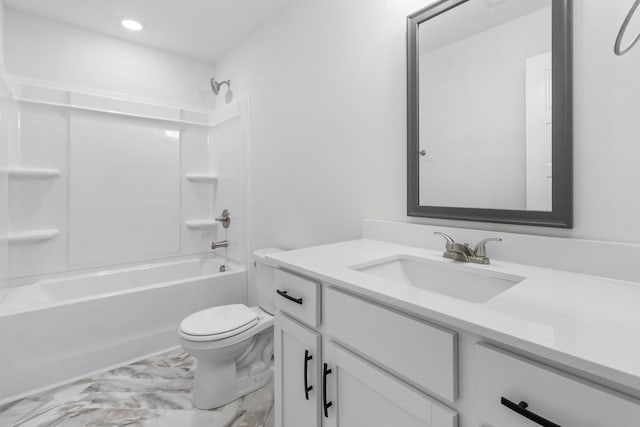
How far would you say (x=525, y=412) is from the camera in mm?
517

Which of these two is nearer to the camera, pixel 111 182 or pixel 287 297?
pixel 287 297

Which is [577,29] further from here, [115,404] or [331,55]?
[115,404]

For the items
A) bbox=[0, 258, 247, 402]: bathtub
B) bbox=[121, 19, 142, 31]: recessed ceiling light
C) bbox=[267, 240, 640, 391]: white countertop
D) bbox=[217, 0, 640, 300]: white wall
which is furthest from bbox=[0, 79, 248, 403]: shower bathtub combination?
bbox=[267, 240, 640, 391]: white countertop

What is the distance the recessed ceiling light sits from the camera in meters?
2.39

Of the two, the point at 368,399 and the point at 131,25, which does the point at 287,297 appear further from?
the point at 131,25

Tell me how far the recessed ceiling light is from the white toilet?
6.85 ft

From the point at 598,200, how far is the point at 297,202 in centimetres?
154

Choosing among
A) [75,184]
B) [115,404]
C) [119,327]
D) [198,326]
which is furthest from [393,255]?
[75,184]

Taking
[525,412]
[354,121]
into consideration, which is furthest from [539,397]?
[354,121]

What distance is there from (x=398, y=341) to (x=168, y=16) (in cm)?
274

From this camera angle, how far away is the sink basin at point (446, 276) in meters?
A: 1.00

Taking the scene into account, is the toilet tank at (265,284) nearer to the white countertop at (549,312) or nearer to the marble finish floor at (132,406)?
the marble finish floor at (132,406)

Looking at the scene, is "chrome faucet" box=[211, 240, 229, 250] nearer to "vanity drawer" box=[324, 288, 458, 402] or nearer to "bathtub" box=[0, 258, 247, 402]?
"bathtub" box=[0, 258, 247, 402]

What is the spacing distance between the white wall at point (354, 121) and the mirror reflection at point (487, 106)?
10 centimetres
